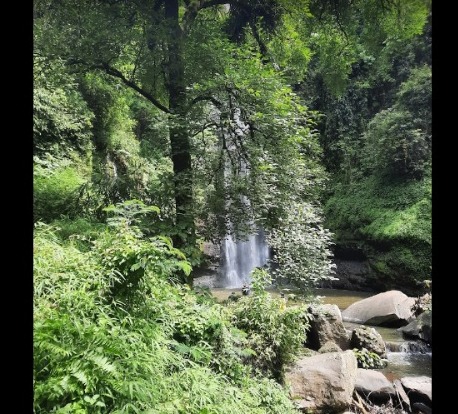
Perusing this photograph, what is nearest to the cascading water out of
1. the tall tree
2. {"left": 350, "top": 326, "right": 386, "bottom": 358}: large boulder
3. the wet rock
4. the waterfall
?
the waterfall

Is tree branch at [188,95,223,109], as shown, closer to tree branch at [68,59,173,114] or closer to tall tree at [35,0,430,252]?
tall tree at [35,0,430,252]

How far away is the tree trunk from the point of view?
13.9 ft

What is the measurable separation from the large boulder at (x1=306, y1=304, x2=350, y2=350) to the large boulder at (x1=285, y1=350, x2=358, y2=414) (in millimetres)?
1073

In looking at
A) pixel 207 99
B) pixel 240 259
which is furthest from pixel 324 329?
pixel 240 259

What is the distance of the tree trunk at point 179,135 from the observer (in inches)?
167

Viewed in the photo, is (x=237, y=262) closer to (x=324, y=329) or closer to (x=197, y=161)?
(x=324, y=329)

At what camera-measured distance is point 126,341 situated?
2381 millimetres

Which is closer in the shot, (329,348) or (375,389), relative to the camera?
(375,389)

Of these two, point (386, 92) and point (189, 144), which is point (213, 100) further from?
point (386, 92)

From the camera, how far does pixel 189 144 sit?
4469 millimetres

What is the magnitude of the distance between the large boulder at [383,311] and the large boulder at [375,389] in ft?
9.58

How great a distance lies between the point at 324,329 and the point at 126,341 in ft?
12.8

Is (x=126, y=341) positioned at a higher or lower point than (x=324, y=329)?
higher
